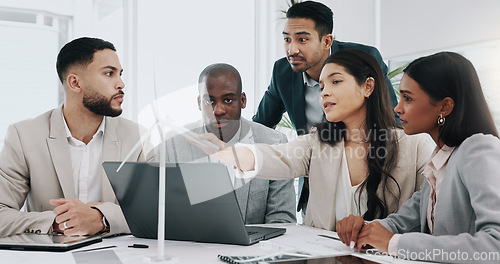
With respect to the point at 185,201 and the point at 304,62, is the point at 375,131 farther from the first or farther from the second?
the point at 304,62

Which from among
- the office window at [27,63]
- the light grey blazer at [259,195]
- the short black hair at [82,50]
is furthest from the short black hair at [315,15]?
the office window at [27,63]

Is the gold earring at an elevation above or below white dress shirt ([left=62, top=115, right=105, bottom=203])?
above

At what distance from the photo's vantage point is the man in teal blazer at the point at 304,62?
9.33 ft

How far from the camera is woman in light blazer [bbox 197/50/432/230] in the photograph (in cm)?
183

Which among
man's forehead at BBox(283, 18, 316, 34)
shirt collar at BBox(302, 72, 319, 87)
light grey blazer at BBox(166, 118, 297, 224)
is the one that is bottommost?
light grey blazer at BBox(166, 118, 297, 224)

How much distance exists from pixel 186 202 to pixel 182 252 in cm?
14

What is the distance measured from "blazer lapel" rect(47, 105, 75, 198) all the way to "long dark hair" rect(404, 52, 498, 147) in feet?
4.61

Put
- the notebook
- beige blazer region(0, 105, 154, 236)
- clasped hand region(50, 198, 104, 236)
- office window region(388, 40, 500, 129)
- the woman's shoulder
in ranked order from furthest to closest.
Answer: office window region(388, 40, 500, 129) → beige blazer region(0, 105, 154, 236) → clasped hand region(50, 198, 104, 236) → the notebook → the woman's shoulder

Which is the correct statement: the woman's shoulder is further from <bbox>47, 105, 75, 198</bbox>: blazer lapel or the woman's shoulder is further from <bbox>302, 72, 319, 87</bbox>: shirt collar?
<bbox>302, 72, 319, 87</bbox>: shirt collar

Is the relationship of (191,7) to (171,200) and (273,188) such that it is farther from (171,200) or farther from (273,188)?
(171,200)

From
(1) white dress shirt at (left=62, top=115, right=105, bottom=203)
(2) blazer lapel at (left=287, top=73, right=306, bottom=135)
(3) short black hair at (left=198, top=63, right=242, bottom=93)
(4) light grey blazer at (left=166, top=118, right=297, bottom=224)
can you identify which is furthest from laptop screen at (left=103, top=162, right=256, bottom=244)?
(2) blazer lapel at (left=287, top=73, right=306, bottom=135)

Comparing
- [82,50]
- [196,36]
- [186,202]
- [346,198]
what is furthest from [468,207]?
[196,36]

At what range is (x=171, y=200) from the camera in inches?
55.8

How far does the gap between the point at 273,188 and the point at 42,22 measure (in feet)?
9.40
